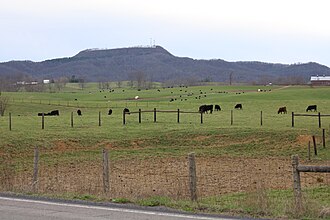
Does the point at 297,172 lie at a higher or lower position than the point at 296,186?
higher

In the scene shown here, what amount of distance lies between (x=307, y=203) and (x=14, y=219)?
19.0 feet

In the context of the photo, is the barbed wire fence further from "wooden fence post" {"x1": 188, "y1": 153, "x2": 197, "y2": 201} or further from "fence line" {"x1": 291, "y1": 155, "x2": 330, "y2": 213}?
"fence line" {"x1": 291, "y1": 155, "x2": 330, "y2": 213}

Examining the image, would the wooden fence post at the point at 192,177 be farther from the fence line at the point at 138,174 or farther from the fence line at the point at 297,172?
the fence line at the point at 297,172

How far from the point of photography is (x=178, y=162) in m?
29.2

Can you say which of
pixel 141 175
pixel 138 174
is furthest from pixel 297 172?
pixel 138 174

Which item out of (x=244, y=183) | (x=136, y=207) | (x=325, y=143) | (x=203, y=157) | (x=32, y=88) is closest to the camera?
(x=136, y=207)

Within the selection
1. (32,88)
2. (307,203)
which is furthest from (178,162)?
(32,88)

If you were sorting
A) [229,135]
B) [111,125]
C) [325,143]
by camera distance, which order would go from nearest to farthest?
[325,143]
[229,135]
[111,125]

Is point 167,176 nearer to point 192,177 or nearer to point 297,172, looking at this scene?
point 192,177

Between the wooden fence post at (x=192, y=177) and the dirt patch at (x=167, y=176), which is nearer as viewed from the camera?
the wooden fence post at (x=192, y=177)

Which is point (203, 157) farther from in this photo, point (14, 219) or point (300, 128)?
point (14, 219)

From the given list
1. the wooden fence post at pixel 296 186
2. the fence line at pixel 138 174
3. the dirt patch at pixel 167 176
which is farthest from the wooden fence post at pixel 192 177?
the wooden fence post at pixel 296 186

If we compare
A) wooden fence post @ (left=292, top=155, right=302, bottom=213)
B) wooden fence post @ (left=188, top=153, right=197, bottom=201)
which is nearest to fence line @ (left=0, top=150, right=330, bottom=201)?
wooden fence post @ (left=188, top=153, right=197, bottom=201)

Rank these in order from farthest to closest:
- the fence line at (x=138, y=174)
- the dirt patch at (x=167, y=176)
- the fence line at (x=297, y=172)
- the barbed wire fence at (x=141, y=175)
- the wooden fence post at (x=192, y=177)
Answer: the dirt patch at (x=167, y=176) < the barbed wire fence at (x=141, y=175) < the fence line at (x=138, y=174) < the wooden fence post at (x=192, y=177) < the fence line at (x=297, y=172)
